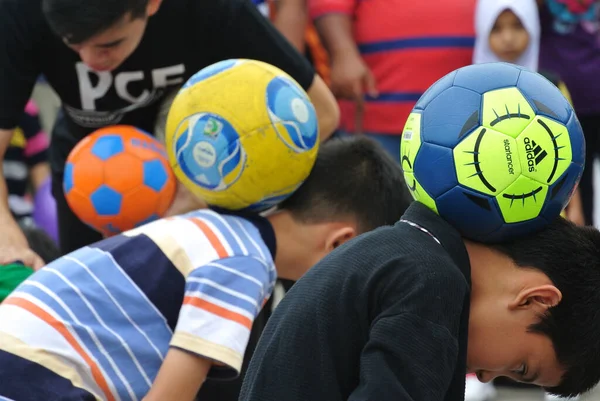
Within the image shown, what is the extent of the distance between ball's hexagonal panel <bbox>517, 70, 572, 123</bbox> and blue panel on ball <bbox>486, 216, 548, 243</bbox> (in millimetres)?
219

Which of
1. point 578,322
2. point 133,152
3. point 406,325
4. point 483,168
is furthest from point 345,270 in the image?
point 133,152

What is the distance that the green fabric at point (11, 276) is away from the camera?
10.3ft

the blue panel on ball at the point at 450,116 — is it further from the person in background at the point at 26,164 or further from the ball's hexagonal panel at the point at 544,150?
the person in background at the point at 26,164

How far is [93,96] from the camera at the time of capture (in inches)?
145

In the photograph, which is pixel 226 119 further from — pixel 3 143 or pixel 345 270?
pixel 3 143

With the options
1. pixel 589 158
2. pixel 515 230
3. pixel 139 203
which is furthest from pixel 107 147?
pixel 589 158

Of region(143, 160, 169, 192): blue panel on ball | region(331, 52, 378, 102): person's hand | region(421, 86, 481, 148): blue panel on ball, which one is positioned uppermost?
region(421, 86, 481, 148): blue panel on ball

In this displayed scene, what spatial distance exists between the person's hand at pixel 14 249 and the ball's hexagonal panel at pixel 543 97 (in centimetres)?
187

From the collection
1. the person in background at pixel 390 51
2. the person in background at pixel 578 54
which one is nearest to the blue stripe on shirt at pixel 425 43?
the person in background at pixel 390 51

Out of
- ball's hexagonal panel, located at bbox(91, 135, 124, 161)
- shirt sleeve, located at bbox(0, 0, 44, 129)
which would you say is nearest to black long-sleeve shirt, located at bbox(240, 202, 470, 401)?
ball's hexagonal panel, located at bbox(91, 135, 124, 161)

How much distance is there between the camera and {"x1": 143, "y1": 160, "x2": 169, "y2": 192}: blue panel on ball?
345 cm

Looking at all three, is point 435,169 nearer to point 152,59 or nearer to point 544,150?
point 544,150

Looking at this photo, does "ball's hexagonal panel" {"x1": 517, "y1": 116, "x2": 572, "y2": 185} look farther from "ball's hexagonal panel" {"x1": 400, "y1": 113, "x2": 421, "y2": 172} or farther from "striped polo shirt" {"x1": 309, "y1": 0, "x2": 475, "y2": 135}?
"striped polo shirt" {"x1": 309, "y1": 0, "x2": 475, "y2": 135}

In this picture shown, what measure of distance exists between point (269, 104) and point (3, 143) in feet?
4.19
